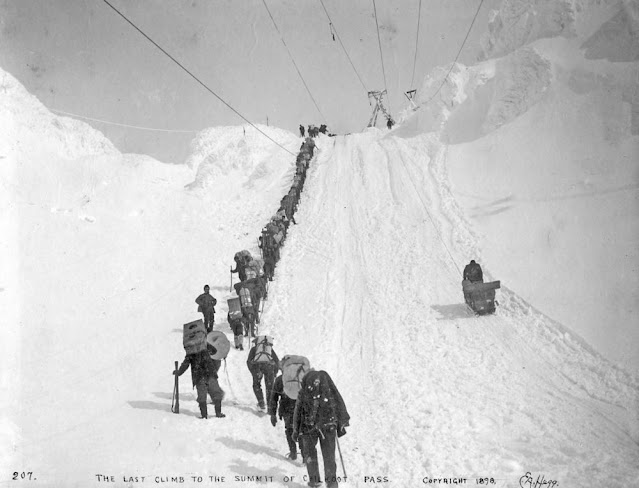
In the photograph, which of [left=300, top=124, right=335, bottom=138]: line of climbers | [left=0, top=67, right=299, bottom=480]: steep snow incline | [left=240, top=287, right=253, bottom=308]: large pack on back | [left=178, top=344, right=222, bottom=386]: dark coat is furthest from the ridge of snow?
[left=178, top=344, right=222, bottom=386]: dark coat

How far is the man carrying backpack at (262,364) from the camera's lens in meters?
7.98

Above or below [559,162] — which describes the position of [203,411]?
below

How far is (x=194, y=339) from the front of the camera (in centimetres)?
743

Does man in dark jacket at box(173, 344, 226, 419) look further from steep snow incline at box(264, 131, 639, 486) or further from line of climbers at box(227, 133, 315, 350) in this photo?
line of climbers at box(227, 133, 315, 350)

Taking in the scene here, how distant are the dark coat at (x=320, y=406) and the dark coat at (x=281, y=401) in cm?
99

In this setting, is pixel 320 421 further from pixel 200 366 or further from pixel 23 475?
pixel 23 475

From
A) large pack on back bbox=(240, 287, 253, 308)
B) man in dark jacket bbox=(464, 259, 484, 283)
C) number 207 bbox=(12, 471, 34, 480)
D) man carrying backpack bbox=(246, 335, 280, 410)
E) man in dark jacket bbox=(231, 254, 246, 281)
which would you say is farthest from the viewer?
man in dark jacket bbox=(231, 254, 246, 281)

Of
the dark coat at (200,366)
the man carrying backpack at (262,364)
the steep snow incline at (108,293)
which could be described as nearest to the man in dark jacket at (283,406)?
the steep snow incline at (108,293)

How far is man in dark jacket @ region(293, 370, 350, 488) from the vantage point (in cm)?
547

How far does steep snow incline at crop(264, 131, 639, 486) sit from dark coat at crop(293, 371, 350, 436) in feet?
3.14

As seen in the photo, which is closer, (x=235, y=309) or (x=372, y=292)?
(x=235, y=309)

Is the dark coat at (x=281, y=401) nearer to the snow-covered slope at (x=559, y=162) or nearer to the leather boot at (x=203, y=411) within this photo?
the leather boot at (x=203, y=411)
